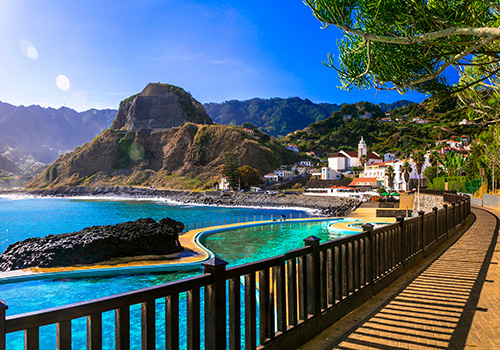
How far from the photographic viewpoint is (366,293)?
5.17 metres

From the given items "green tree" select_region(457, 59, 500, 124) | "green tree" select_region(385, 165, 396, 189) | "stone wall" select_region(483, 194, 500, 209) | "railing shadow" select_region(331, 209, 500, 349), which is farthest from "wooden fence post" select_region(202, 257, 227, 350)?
"green tree" select_region(385, 165, 396, 189)

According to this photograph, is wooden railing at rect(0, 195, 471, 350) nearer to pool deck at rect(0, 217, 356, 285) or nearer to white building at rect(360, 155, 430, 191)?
pool deck at rect(0, 217, 356, 285)

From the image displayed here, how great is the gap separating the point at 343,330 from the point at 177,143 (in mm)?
135300

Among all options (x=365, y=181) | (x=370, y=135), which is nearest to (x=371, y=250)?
(x=365, y=181)

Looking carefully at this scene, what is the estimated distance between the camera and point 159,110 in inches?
6344

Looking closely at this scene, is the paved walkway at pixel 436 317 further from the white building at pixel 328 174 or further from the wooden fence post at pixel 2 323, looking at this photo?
the white building at pixel 328 174

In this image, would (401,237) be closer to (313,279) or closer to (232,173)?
(313,279)

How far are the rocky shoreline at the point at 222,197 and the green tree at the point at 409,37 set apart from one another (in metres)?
38.3

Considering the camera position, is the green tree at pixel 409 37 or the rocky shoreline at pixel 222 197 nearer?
the green tree at pixel 409 37

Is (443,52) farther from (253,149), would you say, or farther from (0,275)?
(253,149)

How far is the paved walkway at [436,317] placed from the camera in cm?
372

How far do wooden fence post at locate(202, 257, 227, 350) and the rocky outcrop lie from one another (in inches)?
635

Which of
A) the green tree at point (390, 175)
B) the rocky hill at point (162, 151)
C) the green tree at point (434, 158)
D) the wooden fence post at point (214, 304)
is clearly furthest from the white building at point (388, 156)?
the wooden fence post at point (214, 304)

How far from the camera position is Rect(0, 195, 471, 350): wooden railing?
81.1 inches
